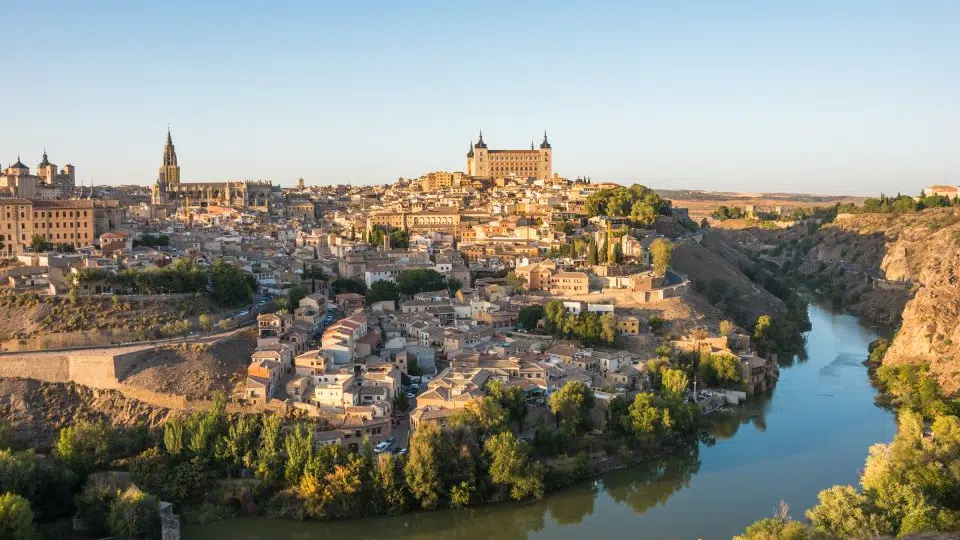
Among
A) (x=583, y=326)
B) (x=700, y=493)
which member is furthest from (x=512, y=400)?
(x=583, y=326)

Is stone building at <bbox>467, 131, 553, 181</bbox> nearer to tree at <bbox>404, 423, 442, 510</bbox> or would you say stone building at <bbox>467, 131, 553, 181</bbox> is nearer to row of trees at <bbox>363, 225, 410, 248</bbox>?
row of trees at <bbox>363, 225, 410, 248</bbox>

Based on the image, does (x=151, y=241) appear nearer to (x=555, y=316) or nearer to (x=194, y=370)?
(x=194, y=370)

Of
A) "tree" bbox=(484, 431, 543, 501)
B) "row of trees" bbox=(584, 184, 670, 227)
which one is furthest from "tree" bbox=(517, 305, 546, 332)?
"row of trees" bbox=(584, 184, 670, 227)

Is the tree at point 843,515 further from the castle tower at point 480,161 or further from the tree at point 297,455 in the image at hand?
the castle tower at point 480,161

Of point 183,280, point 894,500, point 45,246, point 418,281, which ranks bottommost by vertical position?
point 894,500

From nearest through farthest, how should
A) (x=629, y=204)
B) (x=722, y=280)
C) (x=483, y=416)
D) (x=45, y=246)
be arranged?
(x=483, y=416) → (x=45, y=246) → (x=722, y=280) → (x=629, y=204)

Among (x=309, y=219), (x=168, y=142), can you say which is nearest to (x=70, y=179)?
(x=168, y=142)

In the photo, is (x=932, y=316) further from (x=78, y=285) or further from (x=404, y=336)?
(x=78, y=285)
